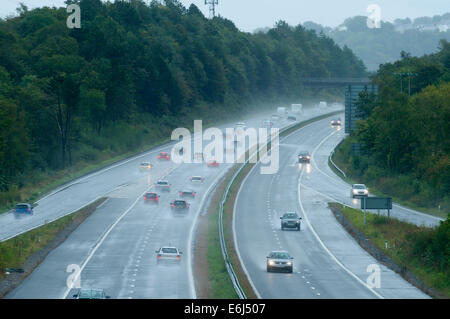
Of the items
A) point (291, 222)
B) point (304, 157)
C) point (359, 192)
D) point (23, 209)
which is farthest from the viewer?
point (304, 157)

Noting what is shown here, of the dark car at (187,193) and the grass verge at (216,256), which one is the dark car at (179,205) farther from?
the dark car at (187,193)

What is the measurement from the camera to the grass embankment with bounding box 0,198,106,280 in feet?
149

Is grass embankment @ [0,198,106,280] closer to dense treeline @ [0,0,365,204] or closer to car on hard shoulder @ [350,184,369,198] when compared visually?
dense treeline @ [0,0,365,204]

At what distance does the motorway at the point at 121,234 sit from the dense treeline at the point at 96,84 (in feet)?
36.1

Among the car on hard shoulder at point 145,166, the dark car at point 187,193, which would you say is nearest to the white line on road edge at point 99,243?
the dark car at point 187,193

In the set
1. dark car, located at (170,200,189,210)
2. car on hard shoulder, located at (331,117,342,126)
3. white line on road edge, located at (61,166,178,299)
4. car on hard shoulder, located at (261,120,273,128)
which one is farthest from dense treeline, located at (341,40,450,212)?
car on hard shoulder, located at (331,117,342,126)

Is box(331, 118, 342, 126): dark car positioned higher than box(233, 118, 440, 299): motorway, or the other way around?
box(331, 118, 342, 126): dark car

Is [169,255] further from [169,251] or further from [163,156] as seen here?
[163,156]

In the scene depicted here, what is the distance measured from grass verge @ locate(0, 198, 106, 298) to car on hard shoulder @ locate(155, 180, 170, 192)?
13.6m

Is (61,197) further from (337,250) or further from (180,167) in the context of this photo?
(337,250)

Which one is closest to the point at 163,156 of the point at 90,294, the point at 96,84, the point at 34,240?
the point at 96,84

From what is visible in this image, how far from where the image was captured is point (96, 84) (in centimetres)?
11900

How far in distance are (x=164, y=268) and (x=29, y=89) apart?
63.0 metres

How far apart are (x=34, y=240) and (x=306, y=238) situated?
802 inches
